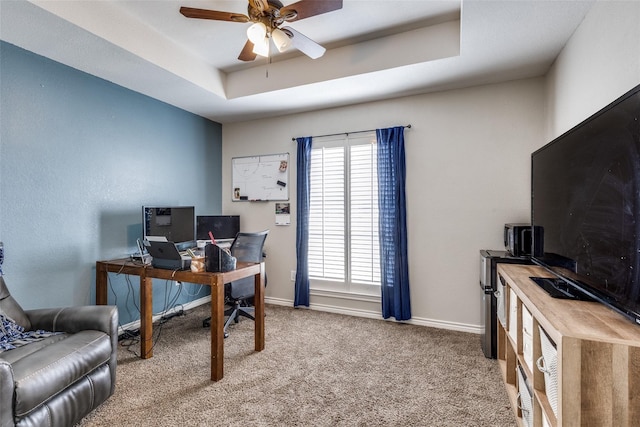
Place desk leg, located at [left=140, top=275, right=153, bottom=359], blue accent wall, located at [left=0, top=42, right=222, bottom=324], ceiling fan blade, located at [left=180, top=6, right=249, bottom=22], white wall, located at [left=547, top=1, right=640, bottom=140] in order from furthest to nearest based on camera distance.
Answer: desk leg, located at [left=140, top=275, right=153, bottom=359], blue accent wall, located at [left=0, top=42, right=222, bottom=324], ceiling fan blade, located at [left=180, top=6, right=249, bottom=22], white wall, located at [left=547, top=1, right=640, bottom=140]

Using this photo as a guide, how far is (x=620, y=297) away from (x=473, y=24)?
1.85 metres

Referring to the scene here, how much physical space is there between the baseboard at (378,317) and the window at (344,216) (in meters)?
0.22

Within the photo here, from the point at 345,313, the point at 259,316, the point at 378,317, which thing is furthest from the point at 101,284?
the point at 378,317

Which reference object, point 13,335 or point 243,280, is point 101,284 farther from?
point 243,280

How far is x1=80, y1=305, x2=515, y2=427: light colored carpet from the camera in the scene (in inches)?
72.6

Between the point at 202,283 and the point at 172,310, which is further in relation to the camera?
the point at 172,310

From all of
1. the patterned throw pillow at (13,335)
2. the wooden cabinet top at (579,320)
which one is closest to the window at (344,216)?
the wooden cabinet top at (579,320)

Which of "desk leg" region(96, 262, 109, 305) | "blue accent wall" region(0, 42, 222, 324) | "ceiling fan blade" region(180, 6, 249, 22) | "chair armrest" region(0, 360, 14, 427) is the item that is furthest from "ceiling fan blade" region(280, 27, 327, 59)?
"desk leg" region(96, 262, 109, 305)

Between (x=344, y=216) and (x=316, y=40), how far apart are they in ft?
6.10

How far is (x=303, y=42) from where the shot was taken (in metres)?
2.18

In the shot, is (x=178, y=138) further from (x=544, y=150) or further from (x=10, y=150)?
(x=544, y=150)

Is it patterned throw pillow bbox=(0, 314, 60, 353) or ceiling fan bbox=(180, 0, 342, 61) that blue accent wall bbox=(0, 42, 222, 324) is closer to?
patterned throw pillow bbox=(0, 314, 60, 353)

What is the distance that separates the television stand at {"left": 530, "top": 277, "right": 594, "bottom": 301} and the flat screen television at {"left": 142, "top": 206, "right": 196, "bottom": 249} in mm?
3130

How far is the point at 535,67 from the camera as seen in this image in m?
2.71
